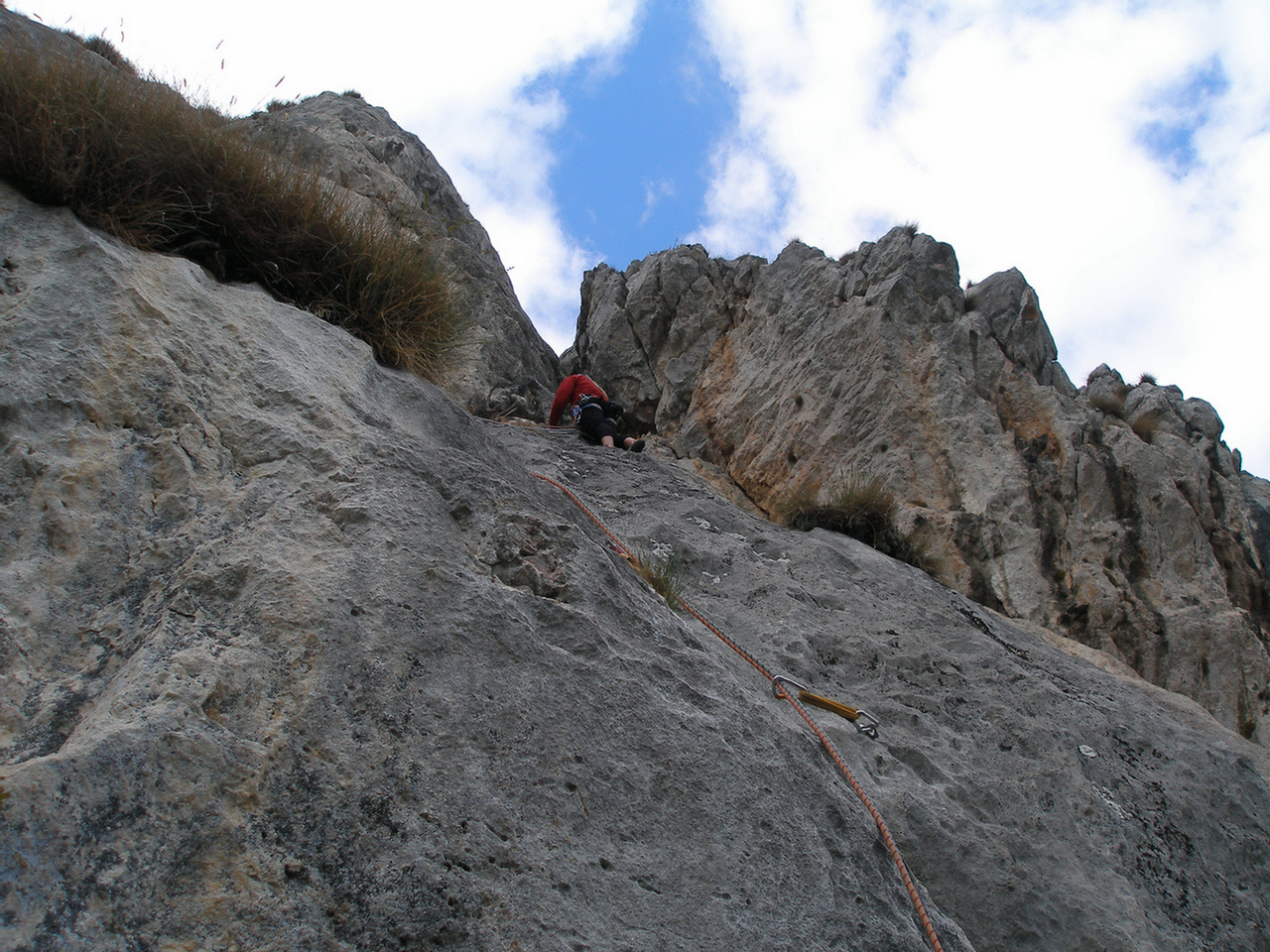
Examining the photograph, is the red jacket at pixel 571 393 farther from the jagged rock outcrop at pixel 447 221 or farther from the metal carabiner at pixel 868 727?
the metal carabiner at pixel 868 727

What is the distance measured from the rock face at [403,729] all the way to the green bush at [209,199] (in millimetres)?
297

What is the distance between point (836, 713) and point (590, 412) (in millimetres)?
5114

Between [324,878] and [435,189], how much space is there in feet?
41.2

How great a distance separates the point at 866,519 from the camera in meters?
6.96

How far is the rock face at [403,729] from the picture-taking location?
6.45ft

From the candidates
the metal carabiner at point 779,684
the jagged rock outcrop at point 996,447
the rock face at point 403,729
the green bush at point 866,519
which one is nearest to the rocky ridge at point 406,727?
the rock face at point 403,729

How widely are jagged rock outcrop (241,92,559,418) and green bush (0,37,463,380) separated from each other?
9.38 feet

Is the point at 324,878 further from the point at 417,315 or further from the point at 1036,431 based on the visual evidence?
the point at 1036,431

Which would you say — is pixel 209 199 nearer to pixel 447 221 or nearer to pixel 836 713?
pixel 836 713

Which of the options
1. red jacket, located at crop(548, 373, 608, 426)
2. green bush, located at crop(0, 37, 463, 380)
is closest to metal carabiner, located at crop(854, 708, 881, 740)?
green bush, located at crop(0, 37, 463, 380)

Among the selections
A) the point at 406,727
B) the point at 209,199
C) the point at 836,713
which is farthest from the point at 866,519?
the point at 209,199

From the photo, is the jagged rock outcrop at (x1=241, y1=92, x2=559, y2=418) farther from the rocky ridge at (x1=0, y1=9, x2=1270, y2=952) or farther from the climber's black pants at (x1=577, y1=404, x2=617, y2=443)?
the rocky ridge at (x1=0, y1=9, x2=1270, y2=952)

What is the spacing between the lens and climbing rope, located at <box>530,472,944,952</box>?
2.96m

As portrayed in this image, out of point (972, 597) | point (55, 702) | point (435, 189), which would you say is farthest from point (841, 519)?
point (435, 189)
